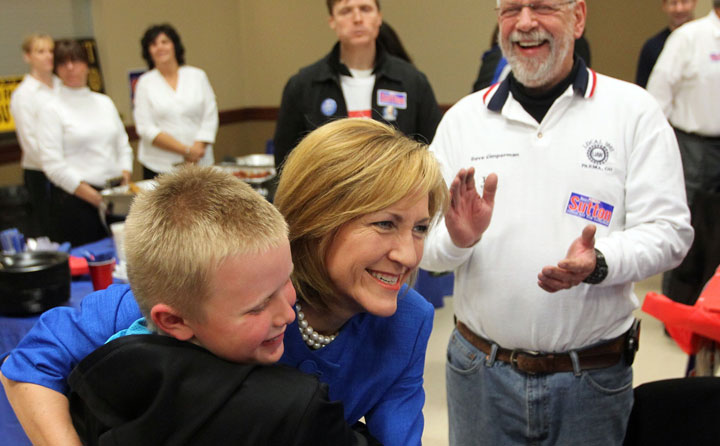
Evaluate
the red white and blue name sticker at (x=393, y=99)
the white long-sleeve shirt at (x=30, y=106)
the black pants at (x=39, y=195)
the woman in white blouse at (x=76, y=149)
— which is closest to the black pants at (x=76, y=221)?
the woman in white blouse at (x=76, y=149)

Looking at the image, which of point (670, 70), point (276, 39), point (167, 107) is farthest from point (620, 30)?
point (167, 107)

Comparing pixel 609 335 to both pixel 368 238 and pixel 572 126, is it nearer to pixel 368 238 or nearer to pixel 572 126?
pixel 572 126

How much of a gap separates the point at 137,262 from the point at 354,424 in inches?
19.6

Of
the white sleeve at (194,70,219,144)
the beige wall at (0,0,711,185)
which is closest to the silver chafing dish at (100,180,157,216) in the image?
the white sleeve at (194,70,219,144)

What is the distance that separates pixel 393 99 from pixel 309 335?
2.19 metres

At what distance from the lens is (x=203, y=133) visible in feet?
16.7

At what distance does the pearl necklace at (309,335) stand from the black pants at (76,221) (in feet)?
10.8

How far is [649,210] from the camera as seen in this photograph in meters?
1.68

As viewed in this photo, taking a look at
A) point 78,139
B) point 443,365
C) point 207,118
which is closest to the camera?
point 443,365

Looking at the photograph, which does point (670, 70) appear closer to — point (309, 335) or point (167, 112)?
point (167, 112)

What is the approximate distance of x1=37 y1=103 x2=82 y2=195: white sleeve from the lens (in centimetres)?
411

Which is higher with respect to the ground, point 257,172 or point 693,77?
point 693,77

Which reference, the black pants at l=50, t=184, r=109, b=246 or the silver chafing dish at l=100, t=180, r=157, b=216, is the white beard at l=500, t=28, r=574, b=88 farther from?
the black pants at l=50, t=184, r=109, b=246

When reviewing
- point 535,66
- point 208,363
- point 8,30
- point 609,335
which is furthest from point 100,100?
point 208,363
